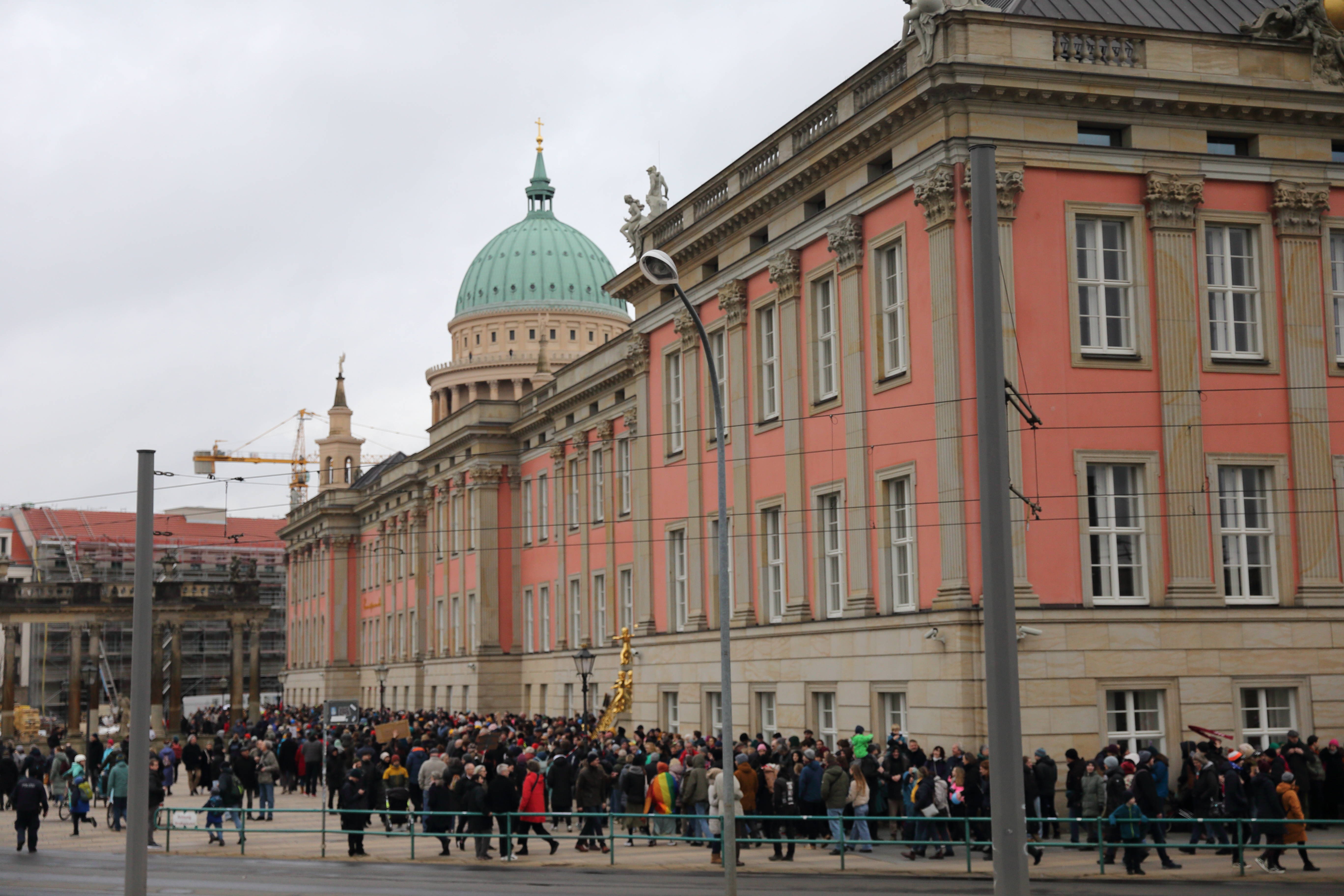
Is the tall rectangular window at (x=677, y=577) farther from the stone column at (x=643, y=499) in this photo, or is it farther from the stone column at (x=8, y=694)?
the stone column at (x=8, y=694)

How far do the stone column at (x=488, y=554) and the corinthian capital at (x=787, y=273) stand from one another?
35.8 meters

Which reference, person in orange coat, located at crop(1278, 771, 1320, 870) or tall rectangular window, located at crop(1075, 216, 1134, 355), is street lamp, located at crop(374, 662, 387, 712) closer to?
tall rectangular window, located at crop(1075, 216, 1134, 355)

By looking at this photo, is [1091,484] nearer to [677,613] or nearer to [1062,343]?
[1062,343]

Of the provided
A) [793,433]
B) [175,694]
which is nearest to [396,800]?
[793,433]

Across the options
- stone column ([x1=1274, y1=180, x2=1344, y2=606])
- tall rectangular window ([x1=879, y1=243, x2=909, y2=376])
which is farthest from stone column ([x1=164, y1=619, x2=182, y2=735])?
stone column ([x1=1274, y1=180, x2=1344, y2=606])

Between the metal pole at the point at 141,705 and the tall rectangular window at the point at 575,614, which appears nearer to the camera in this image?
the metal pole at the point at 141,705

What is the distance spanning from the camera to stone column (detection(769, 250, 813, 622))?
120 ft

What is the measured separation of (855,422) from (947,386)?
395 cm

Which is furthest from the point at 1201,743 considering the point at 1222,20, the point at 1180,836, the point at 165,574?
the point at 165,574

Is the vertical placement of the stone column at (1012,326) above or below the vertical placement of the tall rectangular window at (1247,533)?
above

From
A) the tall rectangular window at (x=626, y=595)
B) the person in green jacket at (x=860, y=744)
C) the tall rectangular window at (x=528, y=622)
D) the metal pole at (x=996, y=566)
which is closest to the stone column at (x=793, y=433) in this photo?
the person in green jacket at (x=860, y=744)

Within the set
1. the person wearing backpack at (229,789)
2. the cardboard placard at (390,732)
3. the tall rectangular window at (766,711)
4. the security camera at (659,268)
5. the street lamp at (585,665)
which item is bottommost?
the person wearing backpack at (229,789)

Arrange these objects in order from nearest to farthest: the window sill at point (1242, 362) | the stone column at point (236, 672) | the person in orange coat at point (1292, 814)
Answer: the person in orange coat at point (1292, 814)
the window sill at point (1242, 362)
the stone column at point (236, 672)

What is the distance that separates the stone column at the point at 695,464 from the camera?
4209 centimetres
